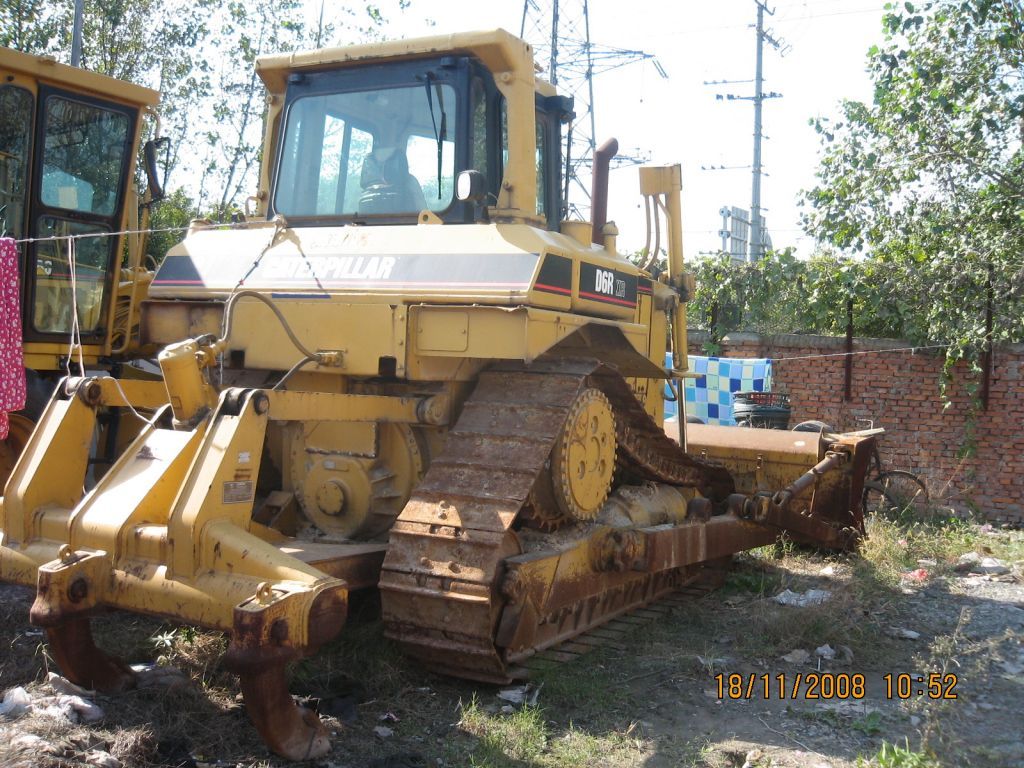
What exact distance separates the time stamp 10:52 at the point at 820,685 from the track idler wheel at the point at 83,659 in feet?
8.51

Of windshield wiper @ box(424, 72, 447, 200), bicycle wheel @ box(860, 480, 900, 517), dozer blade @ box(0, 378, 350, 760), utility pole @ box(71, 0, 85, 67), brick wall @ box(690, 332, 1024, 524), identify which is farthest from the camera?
utility pole @ box(71, 0, 85, 67)

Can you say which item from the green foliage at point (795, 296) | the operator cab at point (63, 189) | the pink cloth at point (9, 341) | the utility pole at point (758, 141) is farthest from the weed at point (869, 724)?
the utility pole at point (758, 141)

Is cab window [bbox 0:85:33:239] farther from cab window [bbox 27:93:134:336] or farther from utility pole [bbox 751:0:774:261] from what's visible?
utility pole [bbox 751:0:774:261]

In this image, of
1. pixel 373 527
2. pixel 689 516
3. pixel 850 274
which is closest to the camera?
pixel 373 527

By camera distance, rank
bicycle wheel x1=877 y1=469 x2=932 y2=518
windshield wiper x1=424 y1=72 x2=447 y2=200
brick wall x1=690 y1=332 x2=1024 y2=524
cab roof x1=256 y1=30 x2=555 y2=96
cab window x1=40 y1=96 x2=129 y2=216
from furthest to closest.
A: brick wall x1=690 y1=332 x2=1024 y2=524 → bicycle wheel x1=877 y1=469 x2=932 y2=518 → cab window x1=40 y1=96 x2=129 y2=216 → windshield wiper x1=424 y1=72 x2=447 y2=200 → cab roof x1=256 y1=30 x2=555 y2=96

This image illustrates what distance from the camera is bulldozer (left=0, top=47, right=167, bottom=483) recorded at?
Result: 245 inches

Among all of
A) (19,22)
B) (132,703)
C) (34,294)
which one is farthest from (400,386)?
(19,22)

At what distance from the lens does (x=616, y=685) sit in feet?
15.7

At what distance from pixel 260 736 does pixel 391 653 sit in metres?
1.03

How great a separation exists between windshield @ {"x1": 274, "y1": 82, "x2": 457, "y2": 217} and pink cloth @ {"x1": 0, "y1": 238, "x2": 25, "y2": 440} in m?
1.56

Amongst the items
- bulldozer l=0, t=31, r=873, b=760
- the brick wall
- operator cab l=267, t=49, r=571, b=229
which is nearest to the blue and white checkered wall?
the brick wall

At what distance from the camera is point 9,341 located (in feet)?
16.1

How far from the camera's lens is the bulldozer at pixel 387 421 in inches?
153

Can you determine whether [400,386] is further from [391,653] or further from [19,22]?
[19,22]
